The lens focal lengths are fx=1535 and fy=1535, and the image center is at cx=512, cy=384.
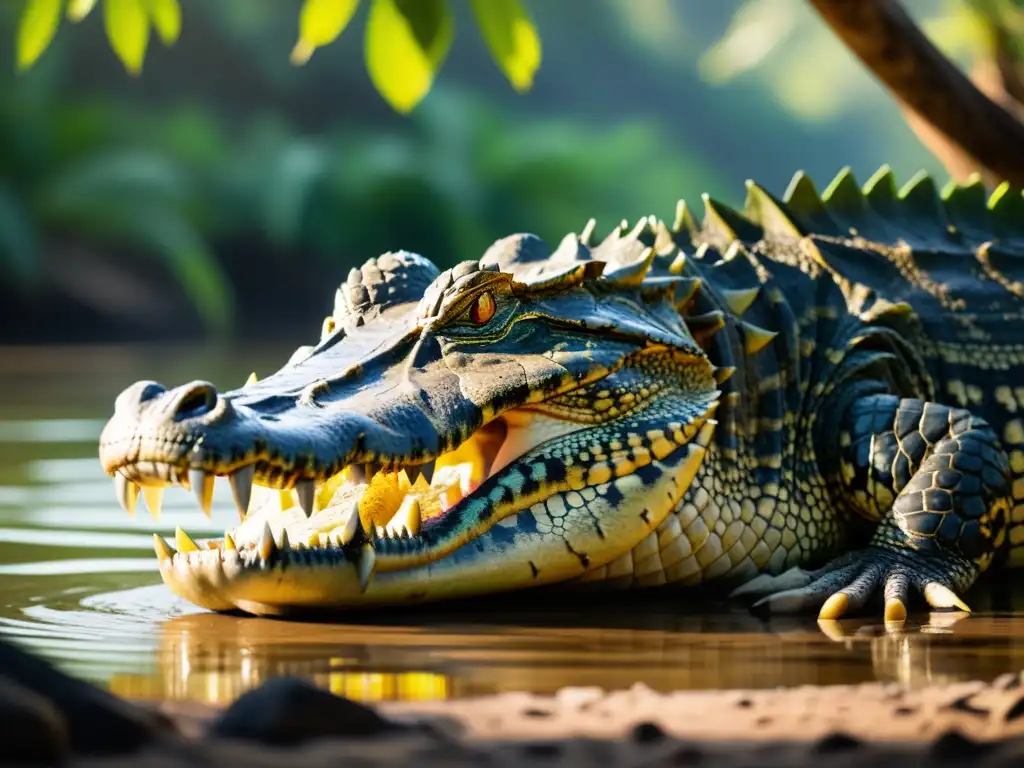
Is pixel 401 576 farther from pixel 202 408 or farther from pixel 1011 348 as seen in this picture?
pixel 1011 348

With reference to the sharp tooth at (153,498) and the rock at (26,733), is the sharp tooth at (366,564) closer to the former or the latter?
the sharp tooth at (153,498)

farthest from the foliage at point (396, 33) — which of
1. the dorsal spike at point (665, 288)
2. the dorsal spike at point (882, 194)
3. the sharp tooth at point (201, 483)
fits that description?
the dorsal spike at point (882, 194)

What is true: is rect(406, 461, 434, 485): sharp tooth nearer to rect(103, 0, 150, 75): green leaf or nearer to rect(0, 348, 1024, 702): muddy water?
rect(0, 348, 1024, 702): muddy water

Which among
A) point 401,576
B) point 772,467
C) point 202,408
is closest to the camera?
point 202,408

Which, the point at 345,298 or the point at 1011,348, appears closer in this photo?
the point at 345,298

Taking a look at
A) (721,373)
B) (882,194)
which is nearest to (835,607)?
(721,373)

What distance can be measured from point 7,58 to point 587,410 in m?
25.2

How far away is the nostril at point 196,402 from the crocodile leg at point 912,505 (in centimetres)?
167

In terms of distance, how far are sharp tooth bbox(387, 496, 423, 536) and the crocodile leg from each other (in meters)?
1.03

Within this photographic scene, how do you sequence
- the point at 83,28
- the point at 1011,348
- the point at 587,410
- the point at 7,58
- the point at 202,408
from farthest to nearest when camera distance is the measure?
the point at 83,28 → the point at 7,58 → the point at 1011,348 → the point at 587,410 → the point at 202,408

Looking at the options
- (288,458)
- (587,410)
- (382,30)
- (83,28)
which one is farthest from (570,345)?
(83,28)

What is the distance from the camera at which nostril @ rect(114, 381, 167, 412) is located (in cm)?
356

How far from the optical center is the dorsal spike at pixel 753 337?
488cm

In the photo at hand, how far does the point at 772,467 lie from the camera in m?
4.81
